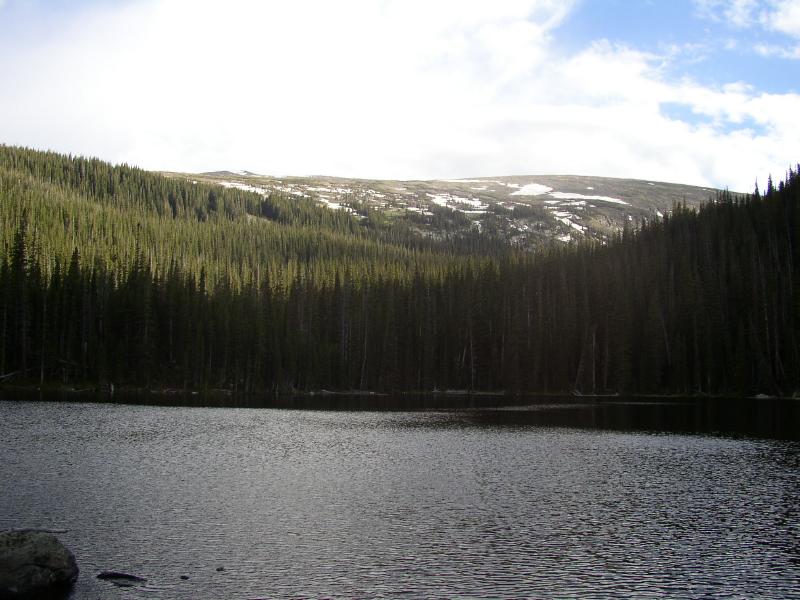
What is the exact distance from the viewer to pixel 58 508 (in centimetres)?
2886

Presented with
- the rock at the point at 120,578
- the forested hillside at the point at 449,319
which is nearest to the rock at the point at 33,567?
the rock at the point at 120,578

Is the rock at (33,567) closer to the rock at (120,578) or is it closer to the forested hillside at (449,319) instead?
the rock at (120,578)

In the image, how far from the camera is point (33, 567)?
64.0 feet

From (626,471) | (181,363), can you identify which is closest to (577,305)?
(181,363)

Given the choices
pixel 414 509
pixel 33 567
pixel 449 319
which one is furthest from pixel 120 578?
pixel 449 319

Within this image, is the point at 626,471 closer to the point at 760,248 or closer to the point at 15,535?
the point at 15,535

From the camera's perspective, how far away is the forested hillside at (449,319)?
112125 mm

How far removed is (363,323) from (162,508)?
112 m

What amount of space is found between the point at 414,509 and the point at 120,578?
45.0 feet

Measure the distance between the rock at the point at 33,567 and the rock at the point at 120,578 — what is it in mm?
882

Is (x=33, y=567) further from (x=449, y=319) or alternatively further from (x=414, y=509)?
(x=449, y=319)

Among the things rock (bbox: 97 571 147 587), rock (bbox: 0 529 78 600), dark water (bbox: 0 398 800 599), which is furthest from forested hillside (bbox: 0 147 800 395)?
rock (bbox: 97 571 147 587)

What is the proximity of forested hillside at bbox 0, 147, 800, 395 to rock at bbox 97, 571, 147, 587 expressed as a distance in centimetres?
9760

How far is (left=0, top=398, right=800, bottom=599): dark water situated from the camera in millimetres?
21609
